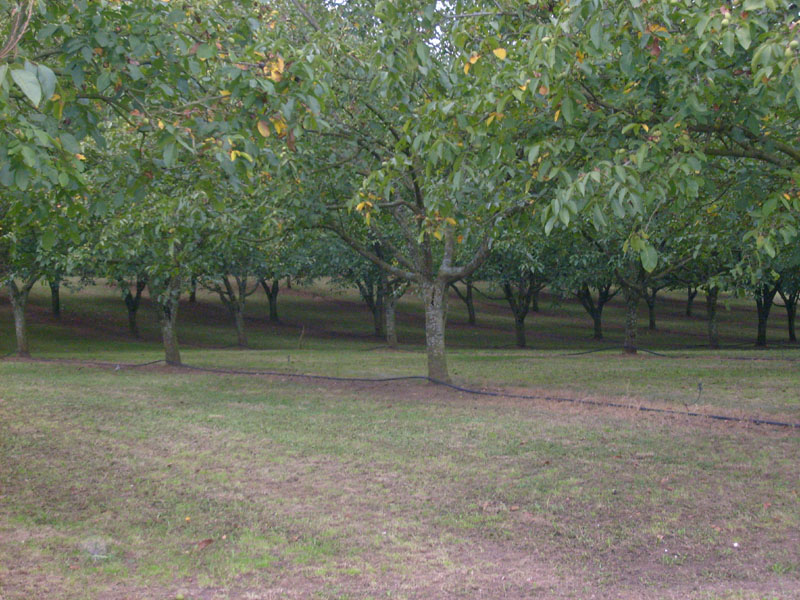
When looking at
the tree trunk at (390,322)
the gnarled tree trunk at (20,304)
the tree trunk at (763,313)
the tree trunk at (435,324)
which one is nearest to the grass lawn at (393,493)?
the tree trunk at (435,324)

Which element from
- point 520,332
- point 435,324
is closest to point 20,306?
point 435,324

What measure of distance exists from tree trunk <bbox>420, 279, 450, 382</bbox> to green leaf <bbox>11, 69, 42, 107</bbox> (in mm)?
10165

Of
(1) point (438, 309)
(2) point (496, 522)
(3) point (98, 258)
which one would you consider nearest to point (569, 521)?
(2) point (496, 522)

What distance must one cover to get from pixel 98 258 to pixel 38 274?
5536mm

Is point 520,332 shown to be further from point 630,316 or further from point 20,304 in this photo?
point 20,304

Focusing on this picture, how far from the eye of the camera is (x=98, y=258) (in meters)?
15.9

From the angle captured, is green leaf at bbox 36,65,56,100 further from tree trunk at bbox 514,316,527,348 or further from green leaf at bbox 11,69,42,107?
tree trunk at bbox 514,316,527,348

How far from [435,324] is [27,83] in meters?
10.4

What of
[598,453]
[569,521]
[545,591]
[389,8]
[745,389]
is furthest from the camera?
[745,389]

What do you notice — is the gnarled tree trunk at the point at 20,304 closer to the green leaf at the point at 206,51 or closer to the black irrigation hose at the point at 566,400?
the black irrigation hose at the point at 566,400

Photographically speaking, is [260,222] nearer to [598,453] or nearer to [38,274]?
[598,453]

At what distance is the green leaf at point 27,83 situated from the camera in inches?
138

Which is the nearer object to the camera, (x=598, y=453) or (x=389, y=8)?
(x=389, y=8)

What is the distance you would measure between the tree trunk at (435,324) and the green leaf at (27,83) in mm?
10165
